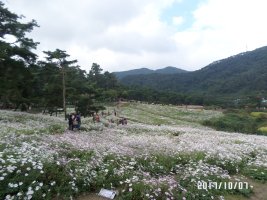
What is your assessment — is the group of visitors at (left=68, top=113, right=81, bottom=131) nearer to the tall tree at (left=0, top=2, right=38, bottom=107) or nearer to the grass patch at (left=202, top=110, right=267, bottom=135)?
the tall tree at (left=0, top=2, right=38, bottom=107)

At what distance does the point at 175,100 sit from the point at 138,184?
4862 inches

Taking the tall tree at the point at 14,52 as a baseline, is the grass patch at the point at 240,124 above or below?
below

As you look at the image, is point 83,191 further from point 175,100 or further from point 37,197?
point 175,100

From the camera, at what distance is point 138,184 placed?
1052 cm

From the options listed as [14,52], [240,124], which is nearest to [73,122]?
[14,52]

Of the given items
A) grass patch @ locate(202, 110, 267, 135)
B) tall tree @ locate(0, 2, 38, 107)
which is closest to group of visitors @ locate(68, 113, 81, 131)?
tall tree @ locate(0, 2, 38, 107)
